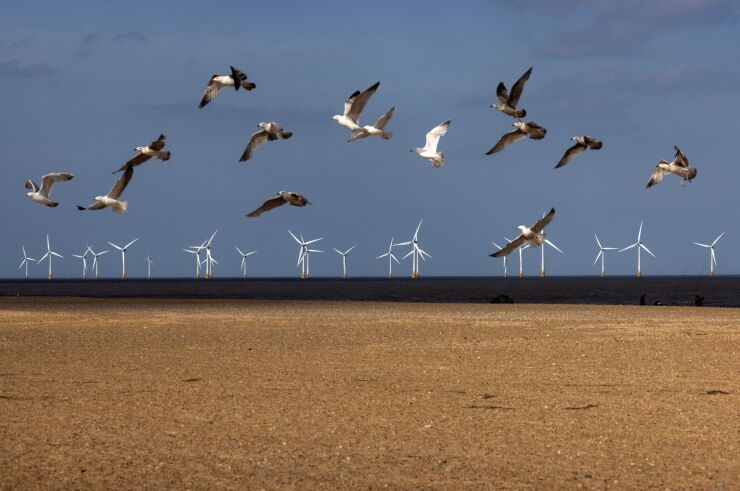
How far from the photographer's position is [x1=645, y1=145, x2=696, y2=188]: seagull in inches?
1196

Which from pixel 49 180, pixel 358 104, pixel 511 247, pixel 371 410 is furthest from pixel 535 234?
pixel 49 180

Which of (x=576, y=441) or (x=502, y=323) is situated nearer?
(x=576, y=441)

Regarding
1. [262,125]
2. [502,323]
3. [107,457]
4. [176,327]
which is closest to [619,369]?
[262,125]

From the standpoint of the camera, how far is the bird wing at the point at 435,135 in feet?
107

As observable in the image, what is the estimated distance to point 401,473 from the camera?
45.6 ft

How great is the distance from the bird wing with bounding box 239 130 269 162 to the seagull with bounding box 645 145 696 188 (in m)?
10.8

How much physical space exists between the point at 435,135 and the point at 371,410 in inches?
620

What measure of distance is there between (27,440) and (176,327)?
2482 cm

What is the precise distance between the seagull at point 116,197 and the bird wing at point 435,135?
8.68m

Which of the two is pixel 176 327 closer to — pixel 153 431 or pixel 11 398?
pixel 11 398

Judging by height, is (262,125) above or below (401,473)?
above

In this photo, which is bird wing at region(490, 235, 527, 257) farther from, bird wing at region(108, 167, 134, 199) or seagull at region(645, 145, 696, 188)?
bird wing at region(108, 167, 134, 199)

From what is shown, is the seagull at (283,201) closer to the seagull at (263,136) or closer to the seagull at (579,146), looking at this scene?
the seagull at (263,136)

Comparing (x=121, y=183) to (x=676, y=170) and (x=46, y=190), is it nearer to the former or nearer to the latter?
(x=46, y=190)
